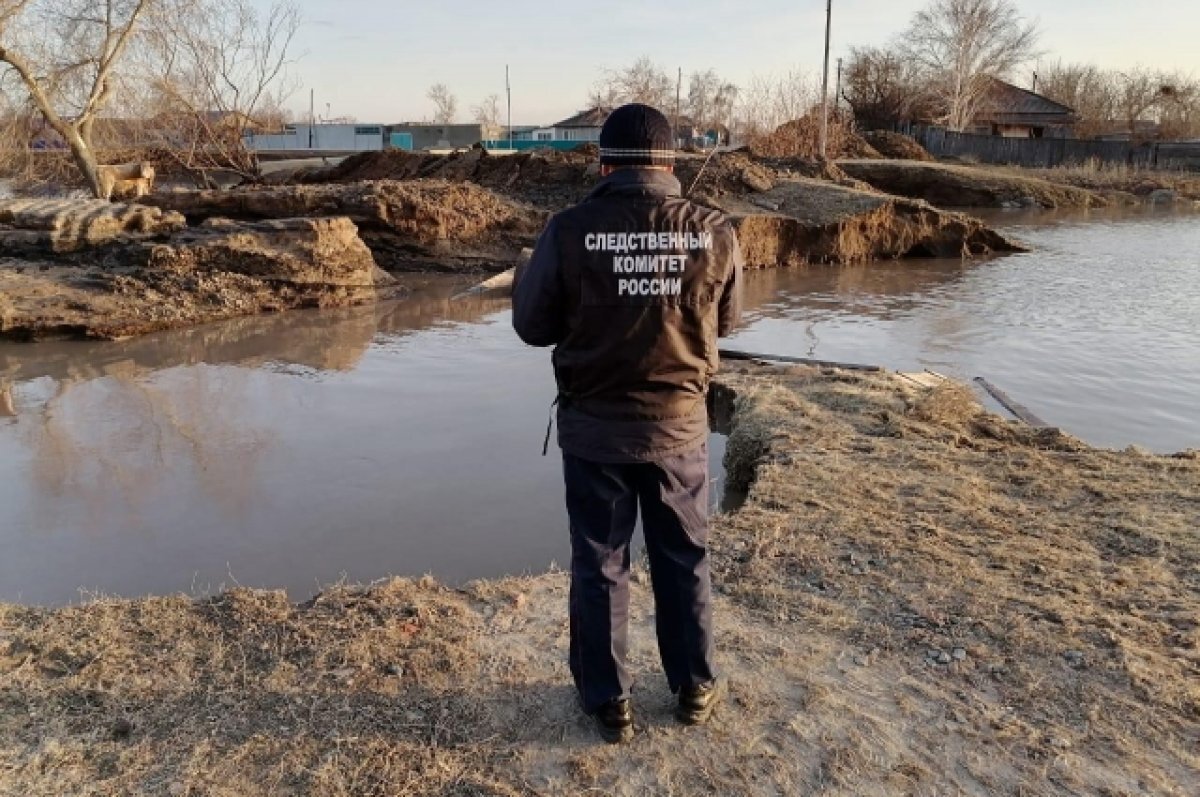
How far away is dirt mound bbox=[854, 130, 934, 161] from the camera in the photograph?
127 ft

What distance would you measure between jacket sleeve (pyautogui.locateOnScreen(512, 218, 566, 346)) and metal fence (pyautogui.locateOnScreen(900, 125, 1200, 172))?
42.6 meters

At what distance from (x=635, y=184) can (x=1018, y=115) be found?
57842 millimetres

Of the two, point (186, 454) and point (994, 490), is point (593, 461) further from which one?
point (186, 454)

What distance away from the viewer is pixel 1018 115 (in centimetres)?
5322

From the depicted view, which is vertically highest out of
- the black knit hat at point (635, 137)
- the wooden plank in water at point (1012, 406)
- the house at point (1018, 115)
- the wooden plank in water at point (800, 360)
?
the house at point (1018, 115)

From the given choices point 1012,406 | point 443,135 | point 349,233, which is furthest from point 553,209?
point 443,135

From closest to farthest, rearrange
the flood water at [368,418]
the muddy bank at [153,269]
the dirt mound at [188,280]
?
1. the flood water at [368,418]
2. the dirt mound at [188,280]
3. the muddy bank at [153,269]

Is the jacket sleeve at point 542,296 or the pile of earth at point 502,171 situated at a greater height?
the pile of earth at point 502,171

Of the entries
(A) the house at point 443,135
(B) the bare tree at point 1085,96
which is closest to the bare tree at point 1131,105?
(B) the bare tree at point 1085,96

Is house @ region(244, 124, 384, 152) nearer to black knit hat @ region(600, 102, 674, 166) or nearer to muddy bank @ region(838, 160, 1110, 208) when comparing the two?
muddy bank @ region(838, 160, 1110, 208)

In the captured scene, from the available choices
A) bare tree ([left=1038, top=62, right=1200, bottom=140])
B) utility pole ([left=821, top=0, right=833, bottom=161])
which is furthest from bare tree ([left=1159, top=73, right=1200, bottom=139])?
utility pole ([left=821, top=0, right=833, bottom=161])

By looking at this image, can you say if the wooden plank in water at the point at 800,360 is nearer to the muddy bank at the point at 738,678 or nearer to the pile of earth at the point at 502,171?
the muddy bank at the point at 738,678

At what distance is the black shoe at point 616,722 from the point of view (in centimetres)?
291

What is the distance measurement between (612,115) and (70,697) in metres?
2.59
